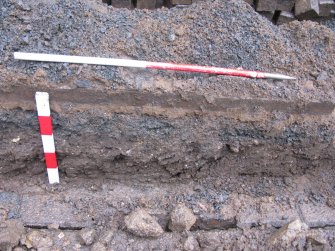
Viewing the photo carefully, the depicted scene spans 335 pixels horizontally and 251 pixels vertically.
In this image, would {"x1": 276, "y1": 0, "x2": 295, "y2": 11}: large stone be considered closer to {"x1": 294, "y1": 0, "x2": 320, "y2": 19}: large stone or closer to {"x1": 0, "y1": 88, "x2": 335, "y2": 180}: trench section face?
{"x1": 294, "y1": 0, "x2": 320, "y2": 19}: large stone

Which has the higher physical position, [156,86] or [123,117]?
[156,86]

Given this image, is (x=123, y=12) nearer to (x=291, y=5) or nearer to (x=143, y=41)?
(x=143, y=41)

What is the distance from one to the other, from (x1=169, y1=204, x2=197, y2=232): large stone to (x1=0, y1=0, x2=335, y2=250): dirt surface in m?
0.03

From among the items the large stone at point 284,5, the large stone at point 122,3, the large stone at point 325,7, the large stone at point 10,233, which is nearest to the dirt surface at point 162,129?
the large stone at point 10,233

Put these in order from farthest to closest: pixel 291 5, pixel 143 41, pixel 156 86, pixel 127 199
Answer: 1. pixel 291 5
2. pixel 127 199
3. pixel 143 41
4. pixel 156 86

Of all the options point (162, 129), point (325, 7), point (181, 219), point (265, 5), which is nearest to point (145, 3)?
point (265, 5)

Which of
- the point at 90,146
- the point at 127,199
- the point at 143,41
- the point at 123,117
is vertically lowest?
the point at 127,199

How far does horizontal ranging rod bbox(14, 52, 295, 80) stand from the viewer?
258 cm

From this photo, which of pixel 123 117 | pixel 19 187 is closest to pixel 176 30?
pixel 123 117

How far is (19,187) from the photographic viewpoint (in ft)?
9.75

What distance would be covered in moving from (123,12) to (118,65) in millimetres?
515

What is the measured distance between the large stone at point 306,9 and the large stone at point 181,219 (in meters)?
2.57

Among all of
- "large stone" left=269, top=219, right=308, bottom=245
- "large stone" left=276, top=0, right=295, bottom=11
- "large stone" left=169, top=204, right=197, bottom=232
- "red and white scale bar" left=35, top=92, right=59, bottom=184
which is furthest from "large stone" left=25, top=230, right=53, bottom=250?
"large stone" left=276, top=0, right=295, bottom=11

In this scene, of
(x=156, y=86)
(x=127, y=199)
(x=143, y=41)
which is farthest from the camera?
(x=127, y=199)
